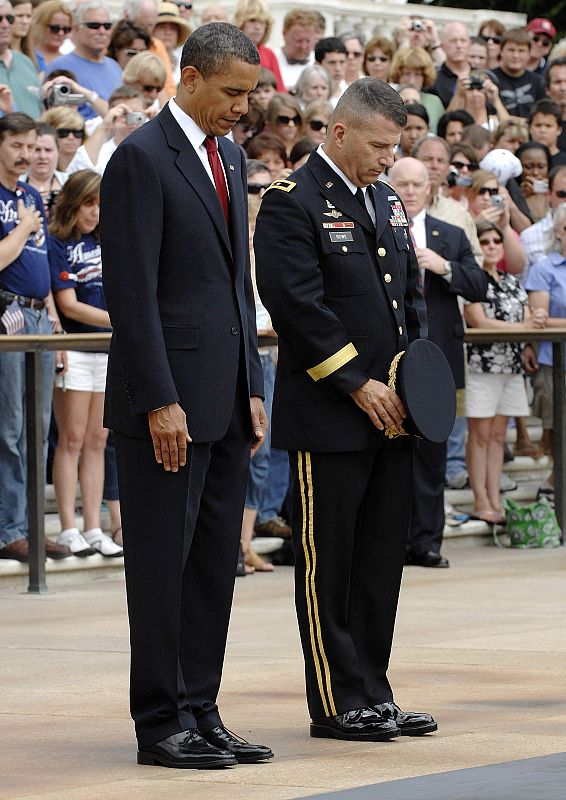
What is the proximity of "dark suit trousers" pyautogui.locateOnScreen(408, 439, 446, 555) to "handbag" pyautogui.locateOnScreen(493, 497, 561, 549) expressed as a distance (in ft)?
4.10

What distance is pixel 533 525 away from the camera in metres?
12.3

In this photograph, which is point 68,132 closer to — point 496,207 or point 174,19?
point 496,207

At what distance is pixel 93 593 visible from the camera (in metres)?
9.97

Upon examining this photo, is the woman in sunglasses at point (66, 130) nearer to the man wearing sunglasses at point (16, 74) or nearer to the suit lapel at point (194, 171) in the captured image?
the man wearing sunglasses at point (16, 74)

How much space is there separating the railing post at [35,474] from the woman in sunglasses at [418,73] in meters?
6.76

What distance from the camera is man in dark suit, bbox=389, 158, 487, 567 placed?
11.0 metres

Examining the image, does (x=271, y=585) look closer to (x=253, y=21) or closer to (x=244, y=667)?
(x=244, y=667)

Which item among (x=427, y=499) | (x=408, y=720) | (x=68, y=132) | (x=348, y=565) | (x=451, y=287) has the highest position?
(x=68, y=132)

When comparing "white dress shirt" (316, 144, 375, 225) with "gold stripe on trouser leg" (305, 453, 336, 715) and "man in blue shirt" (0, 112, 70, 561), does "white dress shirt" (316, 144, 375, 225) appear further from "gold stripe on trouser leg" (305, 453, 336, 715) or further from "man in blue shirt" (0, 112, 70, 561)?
"man in blue shirt" (0, 112, 70, 561)

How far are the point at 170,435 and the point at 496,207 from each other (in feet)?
25.8

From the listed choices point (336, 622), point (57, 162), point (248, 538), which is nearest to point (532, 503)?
point (248, 538)

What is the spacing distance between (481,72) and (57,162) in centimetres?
609

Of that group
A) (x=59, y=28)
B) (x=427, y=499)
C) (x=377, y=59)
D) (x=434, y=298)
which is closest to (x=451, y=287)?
(x=434, y=298)

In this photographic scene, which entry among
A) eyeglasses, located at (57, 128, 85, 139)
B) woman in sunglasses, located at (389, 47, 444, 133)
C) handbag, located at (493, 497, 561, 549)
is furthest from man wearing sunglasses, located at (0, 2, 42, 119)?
woman in sunglasses, located at (389, 47, 444, 133)
